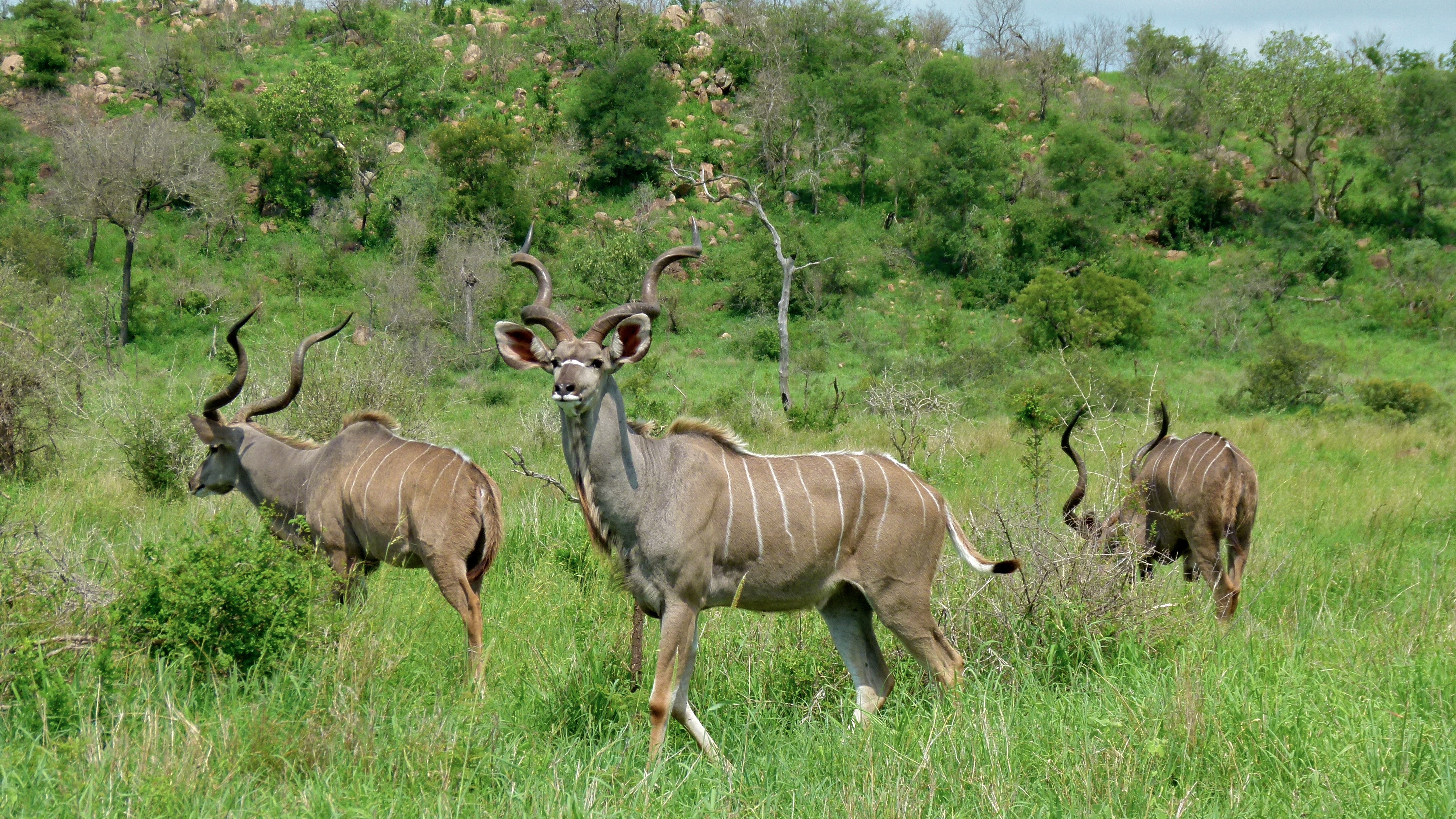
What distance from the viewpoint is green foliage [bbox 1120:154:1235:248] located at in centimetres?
3488

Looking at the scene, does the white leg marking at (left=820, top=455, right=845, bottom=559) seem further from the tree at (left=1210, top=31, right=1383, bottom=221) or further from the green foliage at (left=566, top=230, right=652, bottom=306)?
the tree at (left=1210, top=31, right=1383, bottom=221)

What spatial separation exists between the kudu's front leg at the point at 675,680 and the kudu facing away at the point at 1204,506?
2.78 metres

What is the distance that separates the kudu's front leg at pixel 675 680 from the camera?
3678 mm

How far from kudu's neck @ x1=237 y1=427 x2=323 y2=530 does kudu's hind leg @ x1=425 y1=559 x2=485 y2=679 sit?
50.7 inches

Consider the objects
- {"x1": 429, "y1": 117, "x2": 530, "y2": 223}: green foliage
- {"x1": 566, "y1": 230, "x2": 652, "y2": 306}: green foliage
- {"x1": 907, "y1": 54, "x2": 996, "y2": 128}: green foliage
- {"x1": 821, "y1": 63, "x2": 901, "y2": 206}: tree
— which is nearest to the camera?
{"x1": 566, "y1": 230, "x2": 652, "y2": 306}: green foliage

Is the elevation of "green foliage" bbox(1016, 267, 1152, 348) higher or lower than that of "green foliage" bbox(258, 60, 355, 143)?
lower

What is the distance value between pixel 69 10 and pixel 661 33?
76.1ft

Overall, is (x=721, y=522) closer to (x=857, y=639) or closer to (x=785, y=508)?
(x=785, y=508)

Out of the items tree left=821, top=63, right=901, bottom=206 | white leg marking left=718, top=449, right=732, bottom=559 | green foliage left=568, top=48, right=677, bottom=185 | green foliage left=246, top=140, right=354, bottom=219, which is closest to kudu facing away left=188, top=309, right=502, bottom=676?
white leg marking left=718, top=449, right=732, bottom=559

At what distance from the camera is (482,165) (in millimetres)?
33344

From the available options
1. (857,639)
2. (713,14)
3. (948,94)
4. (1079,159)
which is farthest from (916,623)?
(713,14)

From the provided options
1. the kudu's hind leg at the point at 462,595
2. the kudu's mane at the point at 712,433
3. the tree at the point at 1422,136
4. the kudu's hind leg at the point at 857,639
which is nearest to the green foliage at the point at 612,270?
the kudu's hind leg at the point at 462,595

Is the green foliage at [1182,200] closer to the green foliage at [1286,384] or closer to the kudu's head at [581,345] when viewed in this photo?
the green foliage at [1286,384]

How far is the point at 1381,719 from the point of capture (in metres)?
3.66
